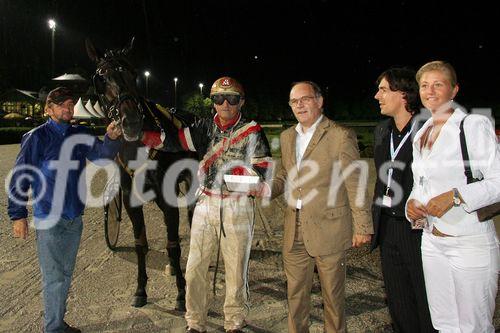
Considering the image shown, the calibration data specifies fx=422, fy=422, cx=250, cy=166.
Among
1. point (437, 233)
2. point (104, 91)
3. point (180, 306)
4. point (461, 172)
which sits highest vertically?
point (104, 91)

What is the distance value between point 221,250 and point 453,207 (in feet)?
6.06

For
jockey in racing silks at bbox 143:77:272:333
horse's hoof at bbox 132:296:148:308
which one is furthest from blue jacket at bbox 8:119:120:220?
horse's hoof at bbox 132:296:148:308

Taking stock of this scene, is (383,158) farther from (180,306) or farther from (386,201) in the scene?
(180,306)

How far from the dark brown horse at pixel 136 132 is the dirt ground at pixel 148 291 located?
33 centimetres

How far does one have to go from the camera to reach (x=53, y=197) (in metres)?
3.35

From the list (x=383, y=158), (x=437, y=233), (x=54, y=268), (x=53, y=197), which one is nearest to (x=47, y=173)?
(x=53, y=197)

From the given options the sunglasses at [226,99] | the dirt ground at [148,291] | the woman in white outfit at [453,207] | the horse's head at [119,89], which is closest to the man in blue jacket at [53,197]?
the horse's head at [119,89]

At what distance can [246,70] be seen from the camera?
6022cm

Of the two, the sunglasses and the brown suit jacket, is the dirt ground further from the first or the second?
the sunglasses

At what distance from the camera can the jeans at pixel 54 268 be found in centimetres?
333

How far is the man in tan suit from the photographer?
9.62ft

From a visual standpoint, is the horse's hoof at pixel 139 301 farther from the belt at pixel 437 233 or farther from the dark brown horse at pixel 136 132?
the belt at pixel 437 233

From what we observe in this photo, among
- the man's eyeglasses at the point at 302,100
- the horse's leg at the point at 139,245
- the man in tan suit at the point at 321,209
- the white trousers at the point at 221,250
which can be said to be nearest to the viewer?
the man in tan suit at the point at 321,209

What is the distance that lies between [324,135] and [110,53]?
8.17 feet
